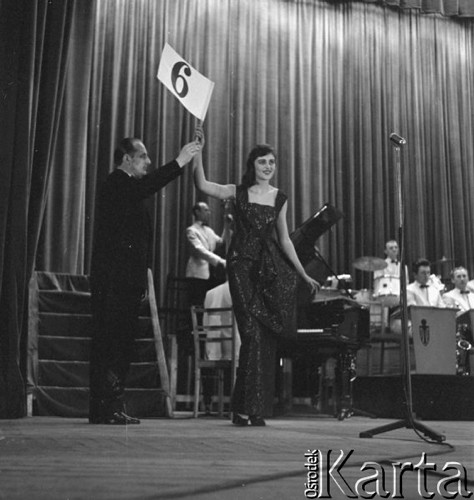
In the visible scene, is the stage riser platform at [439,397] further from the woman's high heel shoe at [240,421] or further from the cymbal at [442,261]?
the cymbal at [442,261]

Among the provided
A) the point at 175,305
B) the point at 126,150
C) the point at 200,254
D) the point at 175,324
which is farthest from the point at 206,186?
the point at 175,305

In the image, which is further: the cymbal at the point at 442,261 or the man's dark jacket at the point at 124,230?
the cymbal at the point at 442,261

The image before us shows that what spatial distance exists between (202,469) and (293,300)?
7.73 ft

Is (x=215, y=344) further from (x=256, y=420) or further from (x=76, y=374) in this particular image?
(x=256, y=420)

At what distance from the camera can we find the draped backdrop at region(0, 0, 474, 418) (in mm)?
8398

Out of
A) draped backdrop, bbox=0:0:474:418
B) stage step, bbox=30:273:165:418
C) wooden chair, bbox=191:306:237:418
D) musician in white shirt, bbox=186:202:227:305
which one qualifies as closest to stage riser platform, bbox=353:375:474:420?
wooden chair, bbox=191:306:237:418

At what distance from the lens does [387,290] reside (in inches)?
337

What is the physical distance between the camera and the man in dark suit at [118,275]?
4082 mm

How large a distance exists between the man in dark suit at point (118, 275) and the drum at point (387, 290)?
442 centimetres

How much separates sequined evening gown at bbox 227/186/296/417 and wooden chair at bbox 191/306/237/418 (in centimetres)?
143

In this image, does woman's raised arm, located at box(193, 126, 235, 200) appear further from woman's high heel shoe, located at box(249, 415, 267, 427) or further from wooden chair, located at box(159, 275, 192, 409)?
wooden chair, located at box(159, 275, 192, 409)

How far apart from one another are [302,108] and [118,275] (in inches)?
230

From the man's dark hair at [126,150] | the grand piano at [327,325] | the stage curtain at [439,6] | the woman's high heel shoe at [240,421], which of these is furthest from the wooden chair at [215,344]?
the stage curtain at [439,6]

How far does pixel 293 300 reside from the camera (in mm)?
4250
